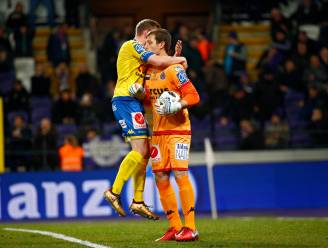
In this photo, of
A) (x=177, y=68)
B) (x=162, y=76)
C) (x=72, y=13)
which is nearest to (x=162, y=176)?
(x=162, y=76)

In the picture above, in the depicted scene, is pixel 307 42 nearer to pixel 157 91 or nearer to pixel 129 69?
pixel 129 69

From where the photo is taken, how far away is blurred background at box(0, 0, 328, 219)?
18312 millimetres

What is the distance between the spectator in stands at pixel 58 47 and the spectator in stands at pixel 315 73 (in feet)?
18.8

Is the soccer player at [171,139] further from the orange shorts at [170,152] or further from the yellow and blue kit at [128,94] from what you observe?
the yellow and blue kit at [128,94]

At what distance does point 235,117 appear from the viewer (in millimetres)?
20250

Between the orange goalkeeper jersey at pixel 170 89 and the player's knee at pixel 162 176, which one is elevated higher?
the orange goalkeeper jersey at pixel 170 89

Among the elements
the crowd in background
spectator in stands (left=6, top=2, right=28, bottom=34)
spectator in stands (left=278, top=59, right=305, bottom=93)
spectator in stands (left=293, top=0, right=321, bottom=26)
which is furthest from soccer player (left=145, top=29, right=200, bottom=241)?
spectator in stands (left=293, top=0, right=321, bottom=26)

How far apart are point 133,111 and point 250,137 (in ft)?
27.8

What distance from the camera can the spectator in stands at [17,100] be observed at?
808 inches

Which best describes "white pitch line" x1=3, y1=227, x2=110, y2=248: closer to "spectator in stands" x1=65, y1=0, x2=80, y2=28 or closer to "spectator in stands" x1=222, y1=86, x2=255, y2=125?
"spectator in stands" x1=222, y1=86, x2=255, y2=125

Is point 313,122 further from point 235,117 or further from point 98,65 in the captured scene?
point 98,65

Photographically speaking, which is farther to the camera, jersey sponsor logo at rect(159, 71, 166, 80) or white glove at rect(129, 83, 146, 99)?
white glove at rect(129, 83, 146, 99)

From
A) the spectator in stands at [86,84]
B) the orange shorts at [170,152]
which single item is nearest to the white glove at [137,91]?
the orange shorts at [170,152]

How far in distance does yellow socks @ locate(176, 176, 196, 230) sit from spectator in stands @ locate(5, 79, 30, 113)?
1037 cm
